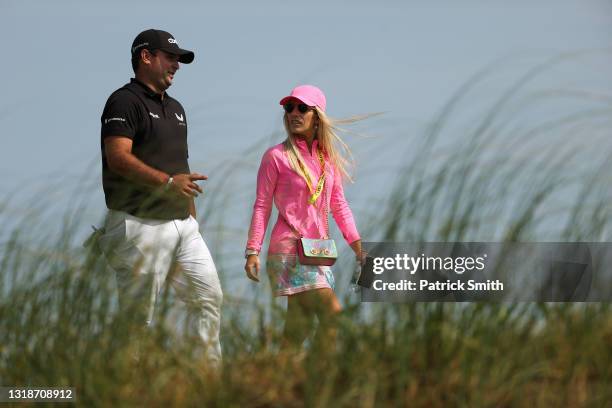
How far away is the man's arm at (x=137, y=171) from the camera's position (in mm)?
4602

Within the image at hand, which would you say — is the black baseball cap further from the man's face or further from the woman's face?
the woman's face

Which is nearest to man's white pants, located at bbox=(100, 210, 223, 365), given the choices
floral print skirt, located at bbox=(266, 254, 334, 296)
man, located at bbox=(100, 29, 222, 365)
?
man, located at bbox=(100, 29, 222, 365)

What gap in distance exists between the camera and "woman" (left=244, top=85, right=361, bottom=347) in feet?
16.7

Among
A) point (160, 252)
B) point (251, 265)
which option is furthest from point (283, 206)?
point (160, 252)

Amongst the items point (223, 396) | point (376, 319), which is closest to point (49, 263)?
point (223, 396)

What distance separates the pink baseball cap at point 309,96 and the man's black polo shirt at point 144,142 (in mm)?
647

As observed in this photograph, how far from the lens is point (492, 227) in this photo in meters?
3.72

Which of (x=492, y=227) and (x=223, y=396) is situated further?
(x=492, y=227)

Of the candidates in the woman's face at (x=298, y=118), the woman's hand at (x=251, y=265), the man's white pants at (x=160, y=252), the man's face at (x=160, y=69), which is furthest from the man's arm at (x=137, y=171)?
the woman's face at (x=298, y=118)

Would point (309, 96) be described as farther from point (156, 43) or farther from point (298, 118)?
point (156, 43)

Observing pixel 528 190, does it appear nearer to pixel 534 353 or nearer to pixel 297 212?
pixel 534 353

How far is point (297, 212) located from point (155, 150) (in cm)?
83

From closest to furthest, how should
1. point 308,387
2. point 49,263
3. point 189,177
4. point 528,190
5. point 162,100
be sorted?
point 308,387 < point 528,190 < point 49,263 < point 189,177 < point 162,100

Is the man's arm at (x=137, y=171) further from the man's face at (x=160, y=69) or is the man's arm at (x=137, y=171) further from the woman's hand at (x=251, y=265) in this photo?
the woman's hand at (x=251, y=265)
